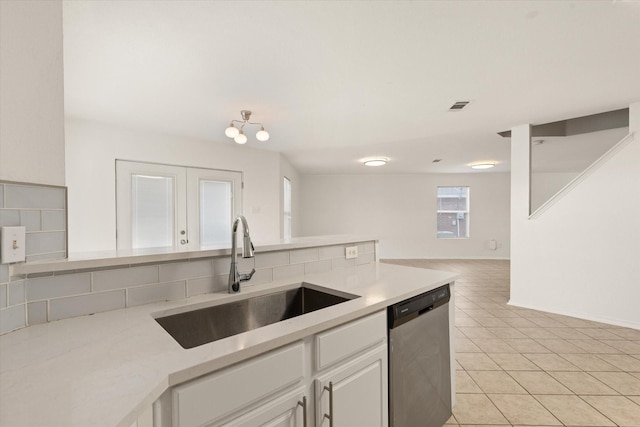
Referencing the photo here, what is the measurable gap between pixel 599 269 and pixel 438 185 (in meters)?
4.85

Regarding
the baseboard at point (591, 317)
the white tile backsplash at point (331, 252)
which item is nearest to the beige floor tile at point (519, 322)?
the baseboard at point (591, 317)

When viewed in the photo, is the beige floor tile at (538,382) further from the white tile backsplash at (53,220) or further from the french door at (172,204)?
the french door at (172,204)

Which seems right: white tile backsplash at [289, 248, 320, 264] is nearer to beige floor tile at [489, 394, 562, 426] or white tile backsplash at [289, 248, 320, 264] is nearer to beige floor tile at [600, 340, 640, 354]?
beige floor tile at [489, 394, 562, 426]

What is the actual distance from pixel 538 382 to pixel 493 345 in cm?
61

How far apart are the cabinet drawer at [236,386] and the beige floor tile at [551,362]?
2.45 metres

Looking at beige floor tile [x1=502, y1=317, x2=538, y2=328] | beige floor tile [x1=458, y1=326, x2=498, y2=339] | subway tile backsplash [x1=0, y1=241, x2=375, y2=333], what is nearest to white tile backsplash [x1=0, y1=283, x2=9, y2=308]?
subway tile backsplash [x1=0, y1=241, x2=375, y2=333]

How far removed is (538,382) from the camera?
7.02 ft

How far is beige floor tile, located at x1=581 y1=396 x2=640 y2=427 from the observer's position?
1735 mm

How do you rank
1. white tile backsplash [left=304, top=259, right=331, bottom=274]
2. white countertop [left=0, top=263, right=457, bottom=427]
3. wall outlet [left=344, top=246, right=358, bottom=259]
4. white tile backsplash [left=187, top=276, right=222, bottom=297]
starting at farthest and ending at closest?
wall outlet [left=344, top=246, right=358, bottom=259], white tile backsplash [left=304, top=259, right=331, bottom=274], white tile backsplash [left=187, top=276, right=222, bottom=297], white countertop [left=0, top=263, right=457, bottom=427]

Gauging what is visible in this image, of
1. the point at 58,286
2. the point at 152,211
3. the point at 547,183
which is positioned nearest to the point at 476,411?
the point at 58,286

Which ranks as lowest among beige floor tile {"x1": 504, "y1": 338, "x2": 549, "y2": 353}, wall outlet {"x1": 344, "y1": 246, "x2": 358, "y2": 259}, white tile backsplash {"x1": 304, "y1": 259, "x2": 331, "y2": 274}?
beige floor tile {"x1": 504, "y1": 338, "x2": 549, "y2": 353}

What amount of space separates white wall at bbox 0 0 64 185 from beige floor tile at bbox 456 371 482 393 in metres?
2.56

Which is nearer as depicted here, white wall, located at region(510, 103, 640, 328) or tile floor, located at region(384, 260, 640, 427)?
tile floor, located at region(384, 260, 640, 427)

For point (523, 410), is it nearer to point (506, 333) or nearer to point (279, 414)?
point (506, 333)
